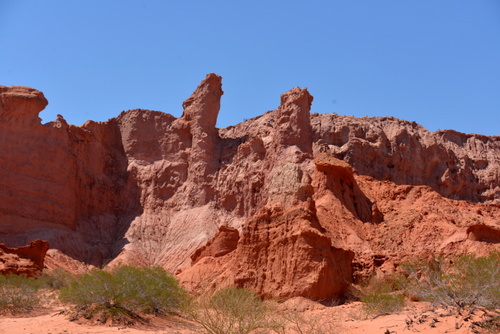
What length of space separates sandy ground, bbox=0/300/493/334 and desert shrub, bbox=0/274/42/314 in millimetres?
676

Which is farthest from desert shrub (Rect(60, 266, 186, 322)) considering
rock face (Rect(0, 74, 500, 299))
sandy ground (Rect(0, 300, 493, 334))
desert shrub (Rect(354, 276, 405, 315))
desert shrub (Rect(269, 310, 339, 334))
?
desert shrub (Rect(354, 276, 405, 315))

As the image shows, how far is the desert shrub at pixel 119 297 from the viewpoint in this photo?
58.5 feet

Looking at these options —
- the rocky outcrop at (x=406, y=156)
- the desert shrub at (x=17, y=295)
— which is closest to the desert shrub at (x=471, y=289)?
the desert shrub at (x=17, y=295)

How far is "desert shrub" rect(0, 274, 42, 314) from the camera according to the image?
20984 millimetres

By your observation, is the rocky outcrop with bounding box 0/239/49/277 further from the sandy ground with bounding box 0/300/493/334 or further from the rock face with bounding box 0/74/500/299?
the rock face with bounding box 0/74/500/299

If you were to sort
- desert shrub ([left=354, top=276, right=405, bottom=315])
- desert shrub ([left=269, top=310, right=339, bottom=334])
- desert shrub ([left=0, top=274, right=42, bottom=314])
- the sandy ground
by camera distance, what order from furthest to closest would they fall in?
desert shrub ([left=0, top=274, right=42, bottom=314])
desert shrub ([left=354, top=276, right=405, bottom=315])
desert shrub ([left=269, top=310, right=339, bottom=334])
the sandy ground

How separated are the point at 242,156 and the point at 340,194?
21049 mm

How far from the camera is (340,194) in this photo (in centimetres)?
3291

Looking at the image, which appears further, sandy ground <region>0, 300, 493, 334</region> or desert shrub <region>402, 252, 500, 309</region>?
desert shrub <region>402, 252, 500, 309</region>

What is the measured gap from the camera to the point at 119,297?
59.8 feet

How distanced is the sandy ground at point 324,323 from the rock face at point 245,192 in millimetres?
3225

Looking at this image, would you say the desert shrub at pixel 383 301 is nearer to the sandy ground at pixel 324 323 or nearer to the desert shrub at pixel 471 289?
the sandy ground at pixel 324 323

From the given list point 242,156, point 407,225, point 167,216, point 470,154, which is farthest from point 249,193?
point 470,154

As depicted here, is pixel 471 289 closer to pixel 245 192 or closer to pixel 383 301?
pixel 383 301
